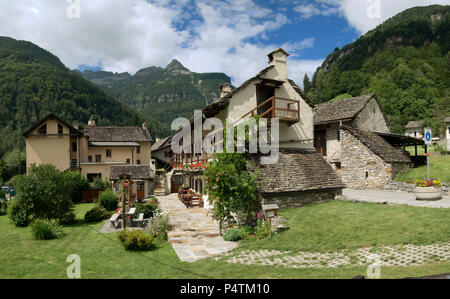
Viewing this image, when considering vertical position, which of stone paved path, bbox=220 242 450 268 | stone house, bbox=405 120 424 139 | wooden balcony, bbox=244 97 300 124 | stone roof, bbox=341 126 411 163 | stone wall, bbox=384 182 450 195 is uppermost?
stone house, bbox=405 120 424 139

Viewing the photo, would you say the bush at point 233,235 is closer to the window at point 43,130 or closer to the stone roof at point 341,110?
the stone roof at point 341,110

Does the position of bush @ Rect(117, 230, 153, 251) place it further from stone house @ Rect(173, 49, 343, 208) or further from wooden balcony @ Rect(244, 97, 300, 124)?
wooden balcony @ Rect(244, 97, 300, 124)

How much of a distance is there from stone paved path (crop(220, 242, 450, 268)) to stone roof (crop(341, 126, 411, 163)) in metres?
13.2

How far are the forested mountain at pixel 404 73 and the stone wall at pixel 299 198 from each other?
58260 mm

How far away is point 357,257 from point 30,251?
39.3ft

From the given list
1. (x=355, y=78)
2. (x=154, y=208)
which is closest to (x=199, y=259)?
(x=154, y=208)

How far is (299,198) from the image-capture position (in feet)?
46.6

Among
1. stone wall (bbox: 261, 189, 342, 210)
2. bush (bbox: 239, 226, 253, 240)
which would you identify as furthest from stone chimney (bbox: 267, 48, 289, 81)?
bush (bbox: 239, 226, 253, 240)

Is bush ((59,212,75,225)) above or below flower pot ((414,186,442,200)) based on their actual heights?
below

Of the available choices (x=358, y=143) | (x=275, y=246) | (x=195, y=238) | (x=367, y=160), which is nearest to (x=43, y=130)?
(x=195, y=238)

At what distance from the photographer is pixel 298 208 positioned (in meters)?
14.0

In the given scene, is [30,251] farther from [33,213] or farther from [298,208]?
[298,208]

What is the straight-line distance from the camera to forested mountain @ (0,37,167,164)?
242 feet

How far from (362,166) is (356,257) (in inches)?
581
